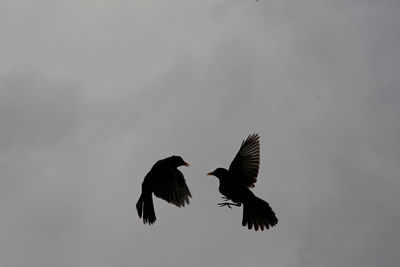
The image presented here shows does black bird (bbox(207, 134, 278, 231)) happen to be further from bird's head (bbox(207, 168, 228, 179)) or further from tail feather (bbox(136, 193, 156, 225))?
tail feather (bbox(136, 193, 156, 225))

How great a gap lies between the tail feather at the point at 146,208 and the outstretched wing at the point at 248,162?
8.78ft

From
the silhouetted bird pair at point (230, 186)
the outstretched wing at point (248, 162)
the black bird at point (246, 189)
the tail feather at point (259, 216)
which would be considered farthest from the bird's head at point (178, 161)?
the tail feather at point (259, 216)

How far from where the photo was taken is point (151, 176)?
16.3 meters

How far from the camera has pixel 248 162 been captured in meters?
18.1

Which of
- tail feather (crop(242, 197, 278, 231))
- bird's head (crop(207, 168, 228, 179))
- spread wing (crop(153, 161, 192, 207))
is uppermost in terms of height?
bird's head (crop(207, 168, 228, 179))

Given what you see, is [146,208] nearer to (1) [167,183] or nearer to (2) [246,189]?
(1) [167,183]

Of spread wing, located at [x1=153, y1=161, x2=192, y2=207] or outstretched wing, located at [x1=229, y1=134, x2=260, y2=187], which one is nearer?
spread wing, located at [x1=153, y1=161, x2=192, y2=207]

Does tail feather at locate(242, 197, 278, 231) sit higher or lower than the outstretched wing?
lower

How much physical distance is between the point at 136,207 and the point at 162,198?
1.23 m

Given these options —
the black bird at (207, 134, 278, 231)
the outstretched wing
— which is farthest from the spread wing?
→ the outstretched wing

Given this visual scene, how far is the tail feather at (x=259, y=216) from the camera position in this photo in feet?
56.5

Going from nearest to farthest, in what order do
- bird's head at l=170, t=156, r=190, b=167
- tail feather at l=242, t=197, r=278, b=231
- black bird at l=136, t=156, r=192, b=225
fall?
black bird at l=136, t=156, r=192, b=225 → bird's head at l=170, t=156, r=190, b=167 → tail feather at l=242, t=197, r=278, b=231

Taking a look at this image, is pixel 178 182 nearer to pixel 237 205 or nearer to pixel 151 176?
pixel 151 176

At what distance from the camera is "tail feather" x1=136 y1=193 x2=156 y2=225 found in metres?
16.9
